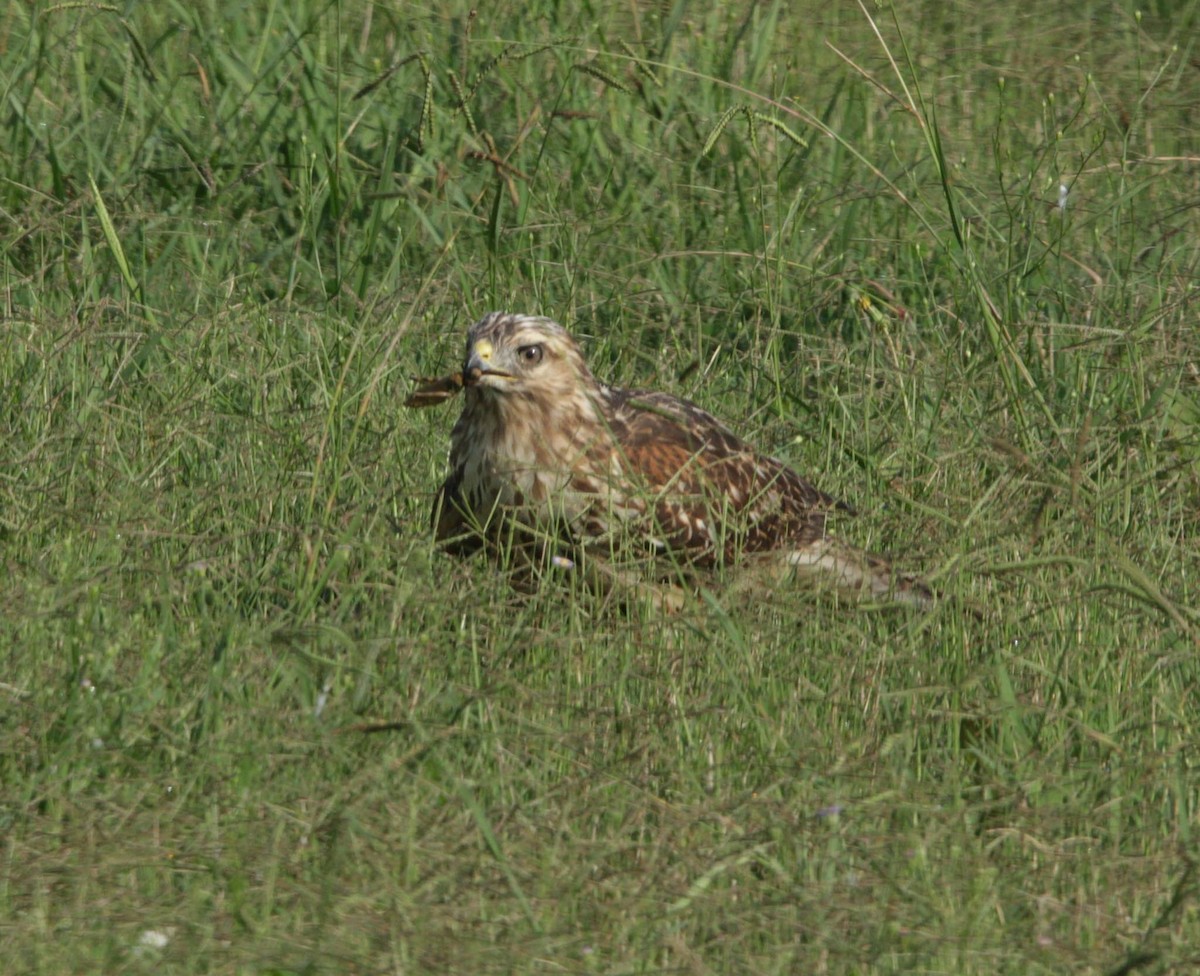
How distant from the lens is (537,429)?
4.69m

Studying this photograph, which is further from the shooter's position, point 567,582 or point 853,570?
point 853,570

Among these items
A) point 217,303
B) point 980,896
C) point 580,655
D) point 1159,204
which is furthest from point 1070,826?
point 1159,204

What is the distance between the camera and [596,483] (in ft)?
15.0

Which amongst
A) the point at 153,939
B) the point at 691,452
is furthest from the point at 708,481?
the point at 153,939

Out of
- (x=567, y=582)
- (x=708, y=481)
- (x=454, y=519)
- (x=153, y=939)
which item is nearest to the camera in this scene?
(x=153, y=939)

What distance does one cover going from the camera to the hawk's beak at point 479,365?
4.64 m

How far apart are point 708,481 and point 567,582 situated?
0.42 metres

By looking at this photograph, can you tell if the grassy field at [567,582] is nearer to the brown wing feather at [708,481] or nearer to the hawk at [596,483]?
the hawk at [596,483]

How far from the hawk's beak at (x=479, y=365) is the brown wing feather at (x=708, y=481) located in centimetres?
35

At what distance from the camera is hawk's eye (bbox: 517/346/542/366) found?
4730 mm

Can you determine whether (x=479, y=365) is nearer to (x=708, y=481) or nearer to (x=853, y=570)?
(x=708, y=481)

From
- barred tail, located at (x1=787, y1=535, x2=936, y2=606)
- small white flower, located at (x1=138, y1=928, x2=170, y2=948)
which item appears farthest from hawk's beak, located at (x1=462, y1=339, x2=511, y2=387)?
small white flower, located at (x1=138, y1=928, x2=170, y2=948)

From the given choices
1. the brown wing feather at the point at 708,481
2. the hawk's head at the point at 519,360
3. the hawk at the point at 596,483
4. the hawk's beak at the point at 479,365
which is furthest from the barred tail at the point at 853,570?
the hawk's beak at the point at 479,365

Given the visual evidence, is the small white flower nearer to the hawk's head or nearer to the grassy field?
the grassy field
